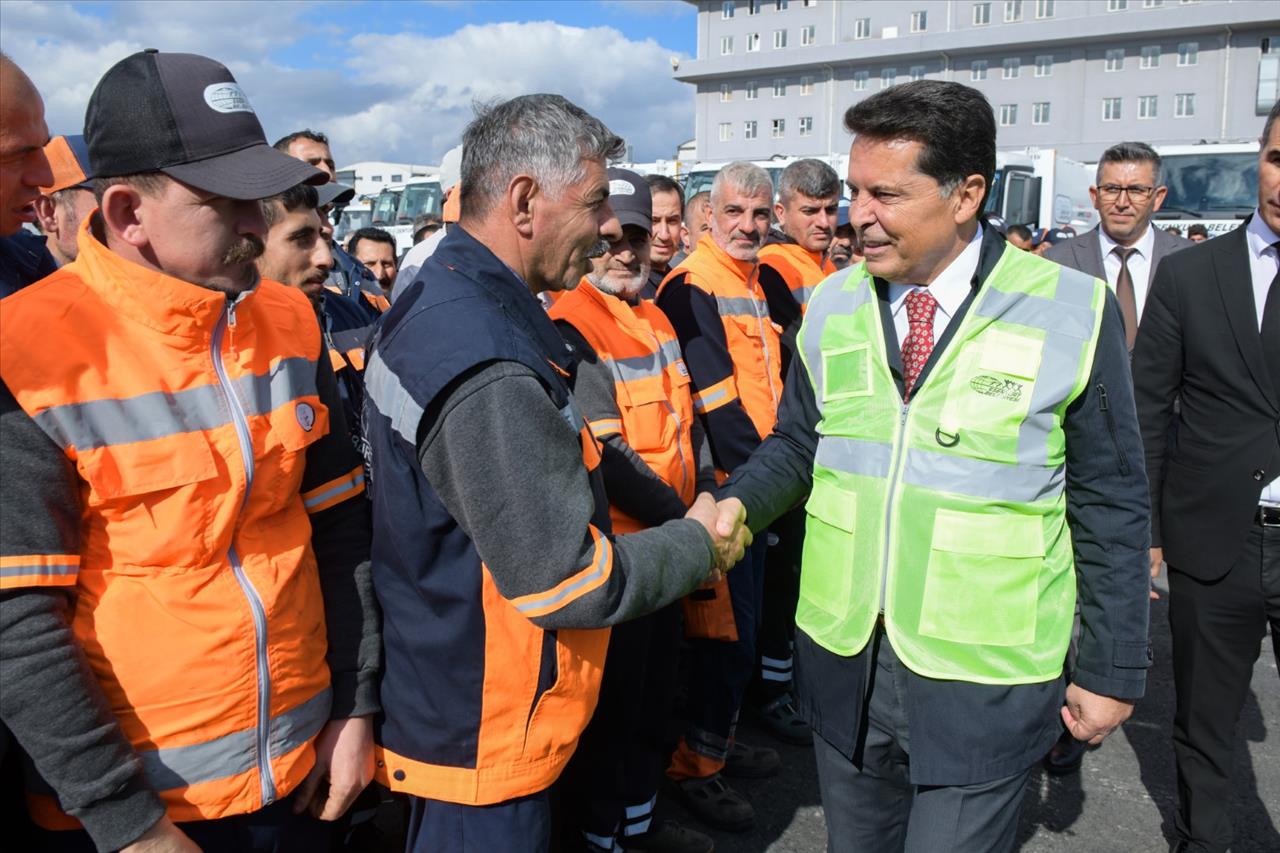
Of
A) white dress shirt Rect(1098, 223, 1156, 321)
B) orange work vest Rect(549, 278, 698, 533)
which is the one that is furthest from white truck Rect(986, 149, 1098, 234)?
orange work vest Rect(549, 278, 698, 533)

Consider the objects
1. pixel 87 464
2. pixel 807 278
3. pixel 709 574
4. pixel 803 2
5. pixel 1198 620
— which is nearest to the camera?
pixel 87 464

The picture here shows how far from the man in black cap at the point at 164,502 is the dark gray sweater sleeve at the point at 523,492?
1.18 ft

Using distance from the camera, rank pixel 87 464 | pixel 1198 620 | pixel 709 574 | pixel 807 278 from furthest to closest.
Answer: pixel 807 278 → pixel 1198 620 → pixel 709 574 → pixel 87 464

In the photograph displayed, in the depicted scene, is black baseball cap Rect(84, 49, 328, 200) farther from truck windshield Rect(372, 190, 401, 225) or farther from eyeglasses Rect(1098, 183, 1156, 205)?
truck windshield Rect(372, 190, 401, 225)

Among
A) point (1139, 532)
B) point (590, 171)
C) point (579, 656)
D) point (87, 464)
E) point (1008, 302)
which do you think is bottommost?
point (579, 656)

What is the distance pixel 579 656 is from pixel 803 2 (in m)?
57.3

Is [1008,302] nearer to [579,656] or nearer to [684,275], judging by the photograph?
[579,656]

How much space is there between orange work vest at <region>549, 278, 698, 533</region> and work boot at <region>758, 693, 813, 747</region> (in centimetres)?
144

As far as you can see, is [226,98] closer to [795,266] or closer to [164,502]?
[164,502]

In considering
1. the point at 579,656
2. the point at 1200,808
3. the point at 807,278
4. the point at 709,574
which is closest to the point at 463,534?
the point at 579,656

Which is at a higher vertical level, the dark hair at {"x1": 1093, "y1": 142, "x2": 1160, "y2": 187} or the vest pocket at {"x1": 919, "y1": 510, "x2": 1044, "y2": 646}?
the dark hair at {"x1": 1093, "y1": 142, "x2": 1160, "y2": 187}

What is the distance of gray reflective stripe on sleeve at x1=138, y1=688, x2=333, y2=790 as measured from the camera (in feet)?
5.43

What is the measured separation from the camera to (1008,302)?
1984 millimetres

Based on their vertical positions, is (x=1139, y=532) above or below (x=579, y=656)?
above
